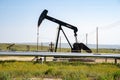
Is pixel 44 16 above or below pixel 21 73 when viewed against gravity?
above

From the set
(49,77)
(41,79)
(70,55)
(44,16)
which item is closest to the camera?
(41,79)

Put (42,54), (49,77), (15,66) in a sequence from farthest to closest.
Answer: (42,54) < (15,66) < (49,77)

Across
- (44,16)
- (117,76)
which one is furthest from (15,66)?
(44,16)

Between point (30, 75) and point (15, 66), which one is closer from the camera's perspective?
point (30, 75)

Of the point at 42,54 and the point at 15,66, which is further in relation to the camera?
the point at 42,54

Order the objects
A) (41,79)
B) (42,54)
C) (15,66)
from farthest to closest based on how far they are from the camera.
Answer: (42,54) → (15,66) → (41,79)

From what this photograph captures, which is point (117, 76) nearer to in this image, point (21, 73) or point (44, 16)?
point (21, 73)

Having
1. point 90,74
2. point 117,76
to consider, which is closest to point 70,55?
point 90,74

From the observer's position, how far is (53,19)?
30.2 meters

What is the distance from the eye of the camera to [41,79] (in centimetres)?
1377

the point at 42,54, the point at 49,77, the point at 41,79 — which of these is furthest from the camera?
the point at 42,54

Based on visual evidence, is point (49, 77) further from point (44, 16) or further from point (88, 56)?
point (44, 16)

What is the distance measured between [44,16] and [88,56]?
678 centimetres

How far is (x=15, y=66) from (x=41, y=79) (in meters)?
6.37
